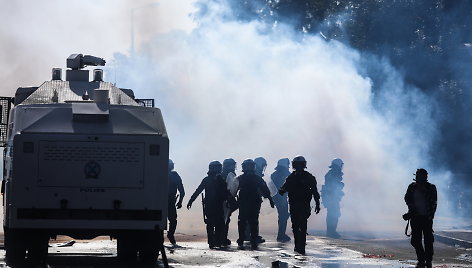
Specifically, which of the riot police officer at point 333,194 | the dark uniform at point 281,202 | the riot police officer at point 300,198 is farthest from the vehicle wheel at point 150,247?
the riot police officer at point 333,194

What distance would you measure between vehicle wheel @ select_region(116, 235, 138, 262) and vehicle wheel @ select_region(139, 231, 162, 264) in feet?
0.51

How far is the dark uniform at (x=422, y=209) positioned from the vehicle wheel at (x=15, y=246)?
6.47 meters

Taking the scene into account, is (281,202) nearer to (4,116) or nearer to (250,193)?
(250,193)

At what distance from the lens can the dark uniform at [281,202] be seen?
106 ft

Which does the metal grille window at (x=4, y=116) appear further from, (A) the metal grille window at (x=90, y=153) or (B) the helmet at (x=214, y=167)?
(B) the helmet at (x=214, y=167)

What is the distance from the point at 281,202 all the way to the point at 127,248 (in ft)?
37.5

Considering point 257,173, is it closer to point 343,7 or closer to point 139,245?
point 139,245

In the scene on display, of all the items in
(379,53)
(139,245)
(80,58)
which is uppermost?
(379,53)

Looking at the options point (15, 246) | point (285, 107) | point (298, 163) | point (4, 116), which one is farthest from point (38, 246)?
point (285, 107)

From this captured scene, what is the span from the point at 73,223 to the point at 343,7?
43.9m

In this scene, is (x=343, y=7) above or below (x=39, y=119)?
above

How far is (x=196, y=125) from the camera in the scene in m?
55.9

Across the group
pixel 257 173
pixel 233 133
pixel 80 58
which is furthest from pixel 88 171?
pixel 233 133

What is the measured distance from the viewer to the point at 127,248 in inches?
861
